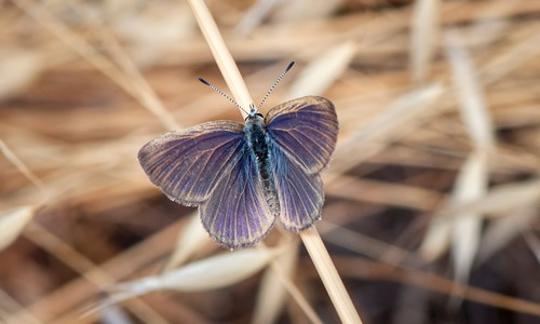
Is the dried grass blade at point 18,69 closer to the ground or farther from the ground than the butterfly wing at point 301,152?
farther from the ground

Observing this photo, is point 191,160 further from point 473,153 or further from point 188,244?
point 473,153

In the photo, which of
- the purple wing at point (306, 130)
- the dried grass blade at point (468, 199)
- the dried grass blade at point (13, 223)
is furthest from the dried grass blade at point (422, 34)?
the dried grass blade at point (13, 223)

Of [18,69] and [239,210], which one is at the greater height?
[18,69]

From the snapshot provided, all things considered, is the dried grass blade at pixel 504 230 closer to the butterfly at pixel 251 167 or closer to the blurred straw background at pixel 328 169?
the blurred straw background at pixel 328 169

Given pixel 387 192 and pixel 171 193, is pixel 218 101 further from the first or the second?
pixel 171 193

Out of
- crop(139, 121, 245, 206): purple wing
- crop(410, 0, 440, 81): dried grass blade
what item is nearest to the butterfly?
crop(139, 121, 245, 206): purple wing

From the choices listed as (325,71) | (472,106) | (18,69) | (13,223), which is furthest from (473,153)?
(18,69)

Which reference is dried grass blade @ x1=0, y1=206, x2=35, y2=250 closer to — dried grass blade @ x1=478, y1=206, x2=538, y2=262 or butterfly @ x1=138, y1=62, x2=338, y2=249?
butterfly @ x1=138, y1=62, x2=338, y2=249

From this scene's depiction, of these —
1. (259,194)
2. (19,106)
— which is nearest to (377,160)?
(259,194)
